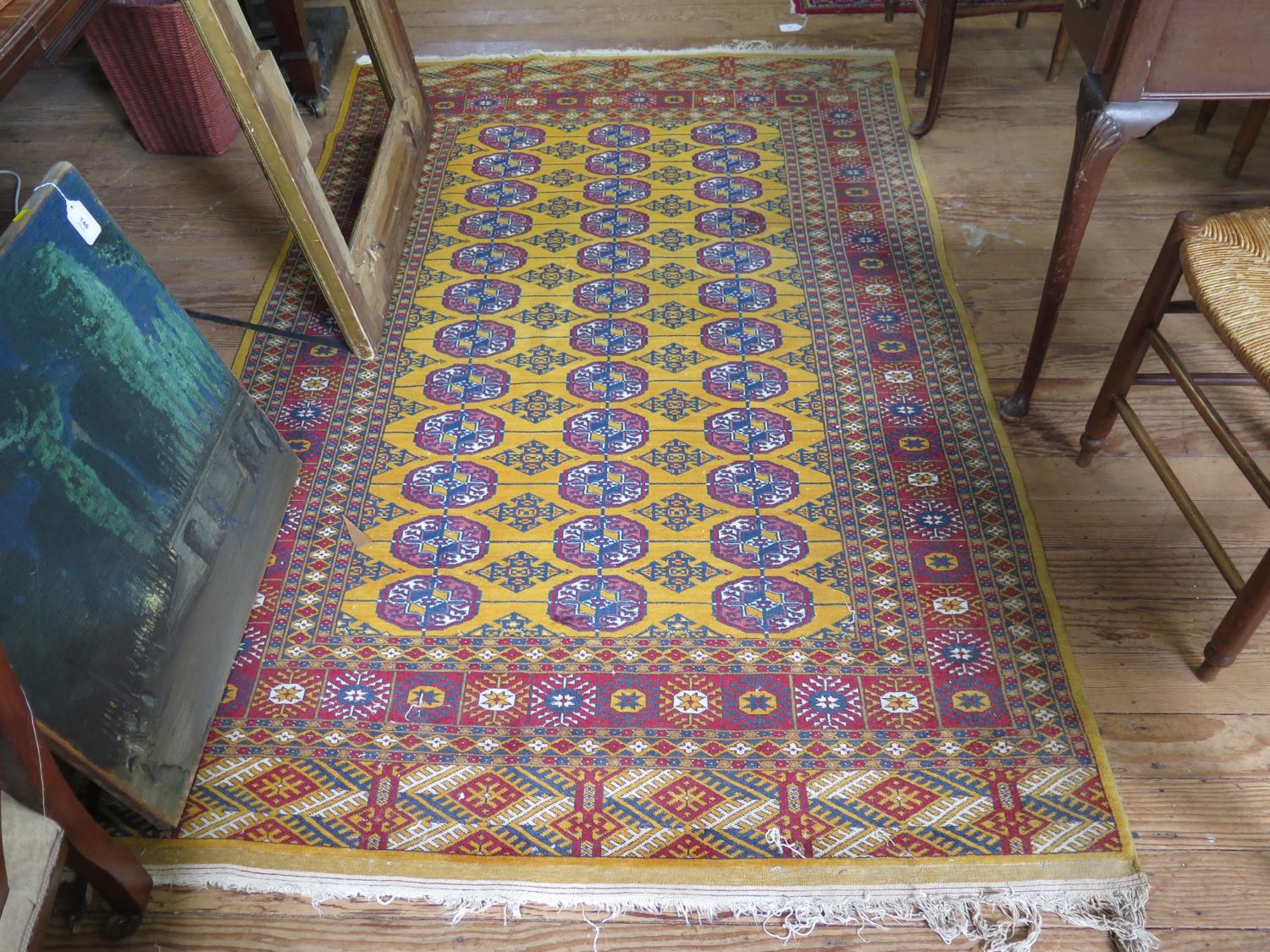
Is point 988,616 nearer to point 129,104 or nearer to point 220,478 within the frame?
point 220,478

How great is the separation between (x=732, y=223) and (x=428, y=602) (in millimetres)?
1354

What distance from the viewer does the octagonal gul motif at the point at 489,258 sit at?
254 centimetres

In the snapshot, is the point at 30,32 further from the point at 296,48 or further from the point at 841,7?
the point at 841,7

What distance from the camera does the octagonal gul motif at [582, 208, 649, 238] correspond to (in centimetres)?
262

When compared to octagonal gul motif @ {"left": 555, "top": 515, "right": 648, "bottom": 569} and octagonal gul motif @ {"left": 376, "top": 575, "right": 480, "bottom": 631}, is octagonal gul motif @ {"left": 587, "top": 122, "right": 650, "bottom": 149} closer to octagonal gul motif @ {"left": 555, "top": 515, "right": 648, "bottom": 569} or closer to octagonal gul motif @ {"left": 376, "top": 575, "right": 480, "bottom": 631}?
octagonal gul motif @ {"left": 555, "top": 515, "right": 648, "bottom": 569}

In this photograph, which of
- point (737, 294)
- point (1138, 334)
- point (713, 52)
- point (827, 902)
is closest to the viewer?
point (827, 902)

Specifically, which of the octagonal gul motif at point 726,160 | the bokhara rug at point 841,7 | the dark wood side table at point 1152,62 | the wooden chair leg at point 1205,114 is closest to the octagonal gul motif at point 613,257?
the octagonal gul motif at point 726,160

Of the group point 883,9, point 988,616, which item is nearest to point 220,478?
point 988,616

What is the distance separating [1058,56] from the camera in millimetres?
3021

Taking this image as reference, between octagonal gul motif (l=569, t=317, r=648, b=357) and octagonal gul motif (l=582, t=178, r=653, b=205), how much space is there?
0.50m

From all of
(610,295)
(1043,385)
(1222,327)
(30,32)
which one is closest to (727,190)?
(610,295)

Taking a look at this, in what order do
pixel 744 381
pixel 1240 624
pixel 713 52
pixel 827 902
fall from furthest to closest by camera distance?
pixel 713 52 < pixel 744 381 < pixel 1240 624 < pixel 827 902

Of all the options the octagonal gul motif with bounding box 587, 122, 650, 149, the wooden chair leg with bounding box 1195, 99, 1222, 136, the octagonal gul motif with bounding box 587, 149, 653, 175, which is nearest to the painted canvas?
the octagonal gul motif with bounding box 587, 149, 653, 175

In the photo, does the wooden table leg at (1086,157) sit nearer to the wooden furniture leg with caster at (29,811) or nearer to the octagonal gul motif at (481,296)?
the octagonal gul motif at (481,296)
